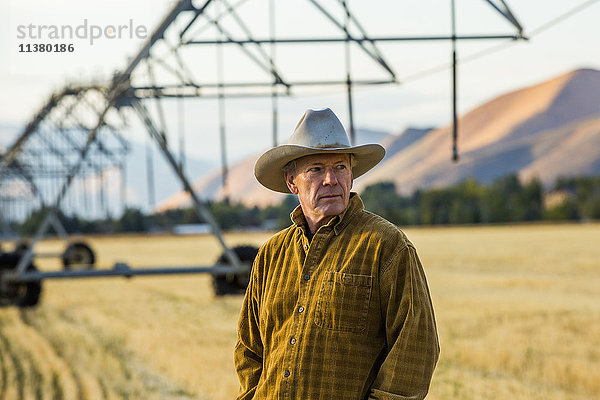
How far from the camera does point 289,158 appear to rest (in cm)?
323

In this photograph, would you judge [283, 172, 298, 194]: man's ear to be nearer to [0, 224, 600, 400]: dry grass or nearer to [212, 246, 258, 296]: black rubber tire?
[0, 224, 600, 400]: dry grass

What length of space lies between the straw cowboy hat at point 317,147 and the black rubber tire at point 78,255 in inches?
788

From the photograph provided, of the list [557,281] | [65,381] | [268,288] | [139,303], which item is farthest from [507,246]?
[268,288]

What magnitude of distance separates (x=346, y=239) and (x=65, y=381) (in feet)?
24.2

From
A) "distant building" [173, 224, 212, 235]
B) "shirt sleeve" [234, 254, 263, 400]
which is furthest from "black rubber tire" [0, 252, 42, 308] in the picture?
"distant building" [173, 224, 212, 235]

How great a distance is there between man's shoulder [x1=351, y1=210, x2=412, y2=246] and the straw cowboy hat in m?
0.24

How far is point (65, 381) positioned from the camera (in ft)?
31.7

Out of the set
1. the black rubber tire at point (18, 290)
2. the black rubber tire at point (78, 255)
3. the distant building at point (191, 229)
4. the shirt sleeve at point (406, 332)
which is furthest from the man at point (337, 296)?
the distant building at point (191, 229)

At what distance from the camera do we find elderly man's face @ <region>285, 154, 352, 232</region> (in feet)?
10.1

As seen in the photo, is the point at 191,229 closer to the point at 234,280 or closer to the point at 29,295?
the point at 29,295

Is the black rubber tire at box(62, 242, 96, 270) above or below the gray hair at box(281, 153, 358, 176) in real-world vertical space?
below

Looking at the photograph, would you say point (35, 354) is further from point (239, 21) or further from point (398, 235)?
point (398, 235)

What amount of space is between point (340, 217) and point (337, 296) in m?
0.28

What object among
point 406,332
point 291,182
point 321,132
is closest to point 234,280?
point 291,182
